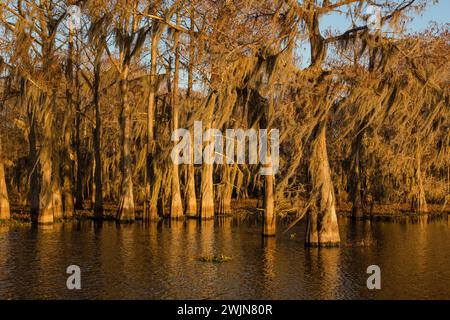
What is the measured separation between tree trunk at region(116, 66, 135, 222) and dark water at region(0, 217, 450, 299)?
11.2 ft

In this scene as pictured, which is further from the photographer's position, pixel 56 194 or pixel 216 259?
pixel 56 194

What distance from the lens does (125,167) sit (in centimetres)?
3572

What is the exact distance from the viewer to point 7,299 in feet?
50.2

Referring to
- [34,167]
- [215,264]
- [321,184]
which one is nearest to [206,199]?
[34,167]

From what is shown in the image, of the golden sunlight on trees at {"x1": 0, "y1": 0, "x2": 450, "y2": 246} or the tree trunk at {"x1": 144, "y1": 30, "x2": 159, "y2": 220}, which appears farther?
the tree trunk at {"x1": 144, "y1": 30, "x2": 159, "y2": 220}

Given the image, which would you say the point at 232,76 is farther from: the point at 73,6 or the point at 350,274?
the point at 73,6

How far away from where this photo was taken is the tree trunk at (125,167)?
3475cm

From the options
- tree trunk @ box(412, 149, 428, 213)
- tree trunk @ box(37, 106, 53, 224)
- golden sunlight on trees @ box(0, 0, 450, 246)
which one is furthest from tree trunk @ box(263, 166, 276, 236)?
tree trunk @ box(412, 149, 428, 213)

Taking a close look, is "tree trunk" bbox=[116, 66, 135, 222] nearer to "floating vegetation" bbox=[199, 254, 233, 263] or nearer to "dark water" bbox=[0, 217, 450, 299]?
"dark water" bbox=[0, 217, 450, 299]

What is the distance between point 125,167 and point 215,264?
1629 cm

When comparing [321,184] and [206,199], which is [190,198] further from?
[321,184]

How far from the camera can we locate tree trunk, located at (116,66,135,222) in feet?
114
